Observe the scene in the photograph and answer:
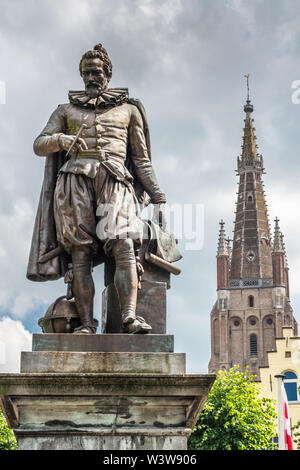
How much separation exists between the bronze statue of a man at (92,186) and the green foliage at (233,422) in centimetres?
2610

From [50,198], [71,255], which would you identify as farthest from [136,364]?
[50,198]

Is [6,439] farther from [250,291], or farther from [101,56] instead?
[250,291]

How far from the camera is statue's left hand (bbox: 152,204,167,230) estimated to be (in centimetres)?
820

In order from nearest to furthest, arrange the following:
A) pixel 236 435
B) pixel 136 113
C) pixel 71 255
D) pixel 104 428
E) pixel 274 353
→ pixel 104 428, pixel 71 255, pixel 136 113, pixel 236 435, pixel 274 353

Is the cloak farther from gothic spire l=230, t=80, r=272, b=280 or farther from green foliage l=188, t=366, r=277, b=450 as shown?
gothic spire l=230, t=80, r=272, b=280

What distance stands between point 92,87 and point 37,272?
1904 millimetres

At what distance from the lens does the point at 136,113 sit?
8.49 m

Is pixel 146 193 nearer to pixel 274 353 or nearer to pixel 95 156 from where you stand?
pixel 95 156

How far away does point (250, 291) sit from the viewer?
127562 mm

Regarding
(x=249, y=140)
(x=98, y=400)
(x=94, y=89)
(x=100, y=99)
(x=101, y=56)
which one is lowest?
(x=98, y=400)

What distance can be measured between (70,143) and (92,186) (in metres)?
0.46

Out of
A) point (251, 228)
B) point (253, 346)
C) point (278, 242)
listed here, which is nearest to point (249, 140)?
point (251, 228)

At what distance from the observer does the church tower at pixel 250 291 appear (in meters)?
124

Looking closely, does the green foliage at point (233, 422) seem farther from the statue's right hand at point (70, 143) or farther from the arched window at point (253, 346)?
the arched window at point (253, 346)
